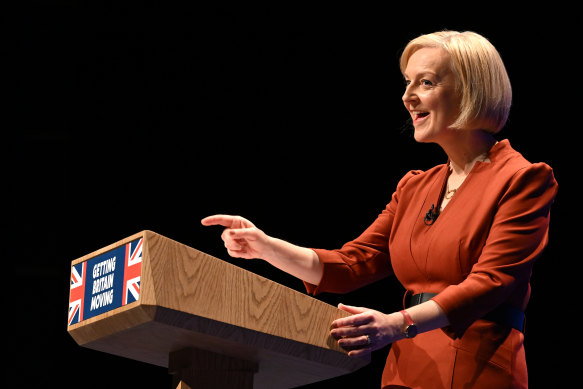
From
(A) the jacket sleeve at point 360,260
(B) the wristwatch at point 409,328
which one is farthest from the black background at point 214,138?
(B) the wristwatch at point 409,328

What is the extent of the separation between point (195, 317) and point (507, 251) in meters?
0.63

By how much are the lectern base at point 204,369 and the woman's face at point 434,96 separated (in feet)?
2.24

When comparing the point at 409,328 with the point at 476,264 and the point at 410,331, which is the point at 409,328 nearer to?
the point at 410,331

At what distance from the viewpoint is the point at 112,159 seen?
3.14 meters

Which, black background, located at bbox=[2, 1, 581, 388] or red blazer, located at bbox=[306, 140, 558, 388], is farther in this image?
black background, located at bbox=[2, 1, 581, 388]

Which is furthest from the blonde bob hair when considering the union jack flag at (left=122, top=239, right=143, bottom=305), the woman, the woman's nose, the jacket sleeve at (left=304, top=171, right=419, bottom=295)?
the union jack flag at (left=122, top=239, right=143, bottom=305)

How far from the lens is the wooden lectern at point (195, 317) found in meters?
1.07

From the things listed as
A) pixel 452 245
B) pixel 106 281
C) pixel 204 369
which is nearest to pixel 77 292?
pixel 106 281

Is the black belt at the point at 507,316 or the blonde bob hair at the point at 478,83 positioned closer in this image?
the black belt at the point at 507,316

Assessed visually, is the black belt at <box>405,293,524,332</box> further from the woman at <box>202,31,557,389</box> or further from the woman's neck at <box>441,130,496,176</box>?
the woman's neck at <box>441,130,496,176</box>

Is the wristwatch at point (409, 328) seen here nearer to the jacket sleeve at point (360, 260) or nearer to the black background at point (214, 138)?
the jacket sleeve at point (360, 260)

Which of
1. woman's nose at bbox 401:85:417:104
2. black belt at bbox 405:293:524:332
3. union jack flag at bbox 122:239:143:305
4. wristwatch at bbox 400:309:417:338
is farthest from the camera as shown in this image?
woman's nose at bbox 401:85:417:104

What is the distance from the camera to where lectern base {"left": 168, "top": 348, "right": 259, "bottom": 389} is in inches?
48.7

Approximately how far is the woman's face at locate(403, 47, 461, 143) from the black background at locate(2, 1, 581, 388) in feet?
4.39
